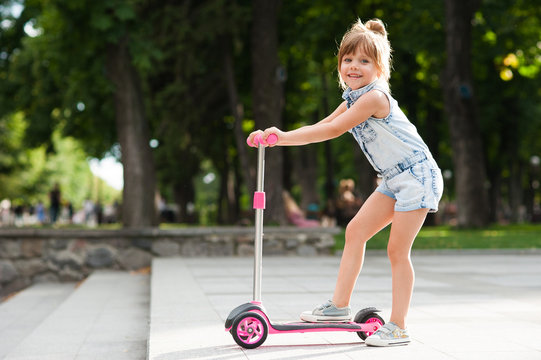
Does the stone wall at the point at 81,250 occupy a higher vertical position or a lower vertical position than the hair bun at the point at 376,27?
lower

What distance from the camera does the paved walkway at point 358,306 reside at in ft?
13.1

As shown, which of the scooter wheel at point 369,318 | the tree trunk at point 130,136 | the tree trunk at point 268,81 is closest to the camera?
the scooter wheel at point 369,318

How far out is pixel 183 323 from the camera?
508 centimetres

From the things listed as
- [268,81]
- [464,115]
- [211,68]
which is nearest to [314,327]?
[268,81]

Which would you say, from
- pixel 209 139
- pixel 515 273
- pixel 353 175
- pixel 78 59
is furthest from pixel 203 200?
pixel 515 273

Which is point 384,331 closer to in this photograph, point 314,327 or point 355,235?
point 314,327

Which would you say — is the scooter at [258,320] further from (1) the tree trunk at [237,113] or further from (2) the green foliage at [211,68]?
(1) the tree trunk at [237,113]

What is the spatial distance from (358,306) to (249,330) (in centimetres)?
203

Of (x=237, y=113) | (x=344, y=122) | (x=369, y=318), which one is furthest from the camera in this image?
(x=237, y=113)

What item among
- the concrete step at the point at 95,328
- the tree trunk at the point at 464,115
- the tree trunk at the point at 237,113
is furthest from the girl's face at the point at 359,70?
the tree trunk at the point at 464,115

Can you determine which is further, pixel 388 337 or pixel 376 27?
pixel 376 27

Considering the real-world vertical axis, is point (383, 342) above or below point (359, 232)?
below

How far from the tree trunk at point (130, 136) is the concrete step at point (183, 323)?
6304 mm

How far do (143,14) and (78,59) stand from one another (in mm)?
1822
